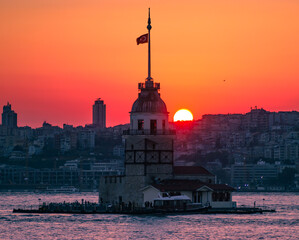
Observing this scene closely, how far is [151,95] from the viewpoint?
338 ft

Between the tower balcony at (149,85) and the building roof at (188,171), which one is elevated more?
the tower balcony at (149,85)

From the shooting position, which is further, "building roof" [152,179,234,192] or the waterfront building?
the waterfront building

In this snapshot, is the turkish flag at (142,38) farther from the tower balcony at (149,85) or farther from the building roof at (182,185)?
the building roof at (182,185)

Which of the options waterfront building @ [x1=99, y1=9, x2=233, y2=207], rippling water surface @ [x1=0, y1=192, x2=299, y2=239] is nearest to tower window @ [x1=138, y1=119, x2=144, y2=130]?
waterfront building @ [x1=99, y1=9, x2=233, y2=207]

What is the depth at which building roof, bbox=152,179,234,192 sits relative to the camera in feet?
322

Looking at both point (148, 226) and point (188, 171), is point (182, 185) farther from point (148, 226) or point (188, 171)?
point (148, 226)

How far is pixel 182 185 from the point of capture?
99.2m

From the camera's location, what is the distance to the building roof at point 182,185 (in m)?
98.2

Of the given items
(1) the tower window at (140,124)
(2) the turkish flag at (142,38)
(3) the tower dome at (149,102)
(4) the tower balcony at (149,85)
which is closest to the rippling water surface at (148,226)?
(1) the tower window at (140,124)

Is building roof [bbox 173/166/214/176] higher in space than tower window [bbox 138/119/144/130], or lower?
lower

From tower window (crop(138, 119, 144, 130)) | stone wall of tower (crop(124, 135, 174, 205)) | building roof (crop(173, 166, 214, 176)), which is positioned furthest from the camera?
building roof (crop(173, 166, 214, 176))

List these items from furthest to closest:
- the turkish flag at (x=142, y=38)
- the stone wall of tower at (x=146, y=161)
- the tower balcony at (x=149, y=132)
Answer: the turkish flag at (x=142, y=38)
the tower balcony at (x=149, y=132)
the stone wall of tower at (x=146, y=161)

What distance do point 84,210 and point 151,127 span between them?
953 cm

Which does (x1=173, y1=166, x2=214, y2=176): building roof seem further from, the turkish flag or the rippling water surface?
the turkish flag
